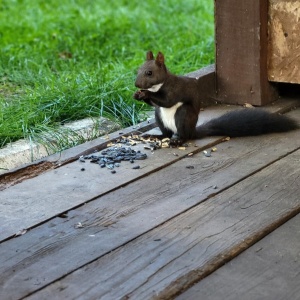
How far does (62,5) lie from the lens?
852 centimetres

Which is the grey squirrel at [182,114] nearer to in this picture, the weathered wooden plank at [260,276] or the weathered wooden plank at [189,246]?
the weathered wooden plank at [189,246]

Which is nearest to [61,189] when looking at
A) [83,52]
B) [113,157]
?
[113,157]

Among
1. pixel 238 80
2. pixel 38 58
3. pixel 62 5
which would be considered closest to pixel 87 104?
pixel 238 80

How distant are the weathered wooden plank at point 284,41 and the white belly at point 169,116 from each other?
34.1 inches

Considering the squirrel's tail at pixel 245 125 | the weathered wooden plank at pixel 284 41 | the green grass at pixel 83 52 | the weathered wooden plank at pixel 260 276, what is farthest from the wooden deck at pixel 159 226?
the weathered wooden plank at pixel 284 41

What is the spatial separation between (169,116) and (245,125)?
399 millimetres

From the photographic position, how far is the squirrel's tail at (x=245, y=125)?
4.29 m

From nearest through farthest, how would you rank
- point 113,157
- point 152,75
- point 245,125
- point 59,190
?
point 59,190
point 113,157
point 152,75
point 245,125

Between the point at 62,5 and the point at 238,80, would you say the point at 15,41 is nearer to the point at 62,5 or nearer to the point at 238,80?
the point at 62,5

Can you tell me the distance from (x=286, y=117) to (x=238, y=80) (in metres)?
0.56

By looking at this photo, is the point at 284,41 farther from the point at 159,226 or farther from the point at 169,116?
the point at 159,226

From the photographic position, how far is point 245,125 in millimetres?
4281

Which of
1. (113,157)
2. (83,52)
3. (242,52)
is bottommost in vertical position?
(83,52)

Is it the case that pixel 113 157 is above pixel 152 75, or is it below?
below
